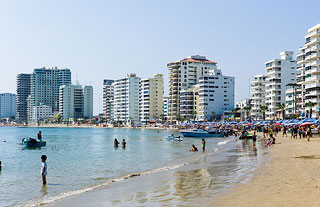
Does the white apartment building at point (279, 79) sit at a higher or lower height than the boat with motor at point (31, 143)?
higher

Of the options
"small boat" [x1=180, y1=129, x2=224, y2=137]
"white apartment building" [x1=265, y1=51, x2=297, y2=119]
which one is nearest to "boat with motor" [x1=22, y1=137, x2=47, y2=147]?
"small boat" [x1=180, y1=129, x2=224, y2=137]

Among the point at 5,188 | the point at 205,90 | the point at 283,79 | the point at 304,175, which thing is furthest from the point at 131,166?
the point at 205,90

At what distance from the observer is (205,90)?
629ft

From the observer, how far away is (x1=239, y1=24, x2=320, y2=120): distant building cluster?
4087 inches

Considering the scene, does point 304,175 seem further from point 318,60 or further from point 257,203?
point 318,60

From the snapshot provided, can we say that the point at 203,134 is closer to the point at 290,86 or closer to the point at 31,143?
the point at 31,143

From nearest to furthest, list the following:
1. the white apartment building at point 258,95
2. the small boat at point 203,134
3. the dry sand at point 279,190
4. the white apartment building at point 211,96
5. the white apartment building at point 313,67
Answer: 1. the dry sand at point 279,190
2. the small boat at point 203,134
3. the white apartment building at point 313,67
4. the white apartment building at point 258,95
5. the white apartment building at point 211,96

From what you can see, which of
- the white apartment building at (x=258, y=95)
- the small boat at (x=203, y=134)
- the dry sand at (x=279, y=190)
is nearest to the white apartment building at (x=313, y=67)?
the small boat at (x=203, y=134)

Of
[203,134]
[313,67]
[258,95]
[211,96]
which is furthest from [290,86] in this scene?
[211,96]

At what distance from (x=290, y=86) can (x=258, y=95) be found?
26634 mm

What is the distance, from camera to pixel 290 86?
13425 cm

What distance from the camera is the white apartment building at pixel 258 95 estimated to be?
15825 cm

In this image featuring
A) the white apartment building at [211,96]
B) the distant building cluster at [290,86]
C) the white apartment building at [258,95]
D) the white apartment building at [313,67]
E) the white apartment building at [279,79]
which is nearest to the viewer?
the white apartment building at [313,67]

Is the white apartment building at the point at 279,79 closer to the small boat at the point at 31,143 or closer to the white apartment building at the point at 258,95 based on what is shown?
the white apartment building at the point at 258,95
